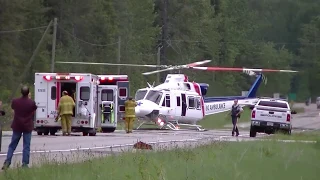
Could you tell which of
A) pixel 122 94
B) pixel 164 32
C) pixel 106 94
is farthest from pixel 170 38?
pixel 106 94

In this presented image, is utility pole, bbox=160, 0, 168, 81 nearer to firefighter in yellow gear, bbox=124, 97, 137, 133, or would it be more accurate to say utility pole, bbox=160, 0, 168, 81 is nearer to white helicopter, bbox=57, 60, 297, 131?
white helicopter, bbox=57, 60, 297, 131

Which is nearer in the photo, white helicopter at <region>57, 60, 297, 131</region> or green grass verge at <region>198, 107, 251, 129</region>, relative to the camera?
white helicopter at <region>57, 60, 297, 131</region>

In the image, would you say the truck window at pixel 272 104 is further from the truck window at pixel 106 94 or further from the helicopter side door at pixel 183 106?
the helicopter side door at pixel 183 106


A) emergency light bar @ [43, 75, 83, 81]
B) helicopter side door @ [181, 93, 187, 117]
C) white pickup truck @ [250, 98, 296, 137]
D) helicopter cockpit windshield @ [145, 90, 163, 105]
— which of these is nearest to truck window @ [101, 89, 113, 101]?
emergency light bar @ [43, 75, 83, 81]

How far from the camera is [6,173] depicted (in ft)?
48.9

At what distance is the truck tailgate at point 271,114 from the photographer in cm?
3838

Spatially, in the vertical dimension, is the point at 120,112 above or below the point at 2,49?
below

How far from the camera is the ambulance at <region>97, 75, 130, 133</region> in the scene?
3625 cm

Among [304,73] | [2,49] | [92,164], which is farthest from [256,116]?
[304,73]

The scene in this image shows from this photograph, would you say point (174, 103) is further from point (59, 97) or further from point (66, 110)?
point (66, 110)

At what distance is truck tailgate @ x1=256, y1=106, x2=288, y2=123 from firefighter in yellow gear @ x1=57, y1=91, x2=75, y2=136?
10.4 m

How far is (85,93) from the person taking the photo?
3303cm

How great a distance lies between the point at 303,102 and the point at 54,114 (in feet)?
201

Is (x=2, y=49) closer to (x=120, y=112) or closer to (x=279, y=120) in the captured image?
(x=120, y=112)
